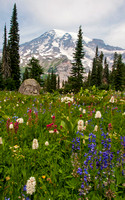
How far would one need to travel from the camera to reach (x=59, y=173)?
2.00m

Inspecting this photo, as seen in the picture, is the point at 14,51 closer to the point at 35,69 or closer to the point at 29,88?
the point at 35,69

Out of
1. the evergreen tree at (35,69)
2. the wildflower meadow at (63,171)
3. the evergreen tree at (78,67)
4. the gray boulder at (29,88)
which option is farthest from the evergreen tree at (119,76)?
the wildflower meadow at (63,171)

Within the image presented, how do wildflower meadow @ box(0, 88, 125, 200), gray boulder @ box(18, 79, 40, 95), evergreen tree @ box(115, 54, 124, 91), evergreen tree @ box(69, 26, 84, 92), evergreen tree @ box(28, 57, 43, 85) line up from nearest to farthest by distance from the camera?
1. wildflower meadow @ box(0, 88, 125, 200)
2. gray boulder @ box(18, 79, 40, 95)
3. evergreen tree @ box(115, 54, 124, 91)
4. evergreen tree @ box(69, 26, 84, 92)
5. evergreen tree @ box(28, 57, 43, 85)

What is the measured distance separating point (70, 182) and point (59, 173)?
289mm

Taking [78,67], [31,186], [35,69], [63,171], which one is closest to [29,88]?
[63,171]

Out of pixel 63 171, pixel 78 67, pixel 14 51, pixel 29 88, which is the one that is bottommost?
pixel 63 171

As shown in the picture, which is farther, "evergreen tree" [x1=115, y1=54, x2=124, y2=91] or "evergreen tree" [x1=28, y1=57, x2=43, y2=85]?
"evergreen tree" [x1=28, y1=57, x2=43, y2=85]

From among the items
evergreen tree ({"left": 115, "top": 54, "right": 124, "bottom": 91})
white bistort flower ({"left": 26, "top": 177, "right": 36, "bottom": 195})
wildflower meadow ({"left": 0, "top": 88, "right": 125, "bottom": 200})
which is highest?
evergreen tree ({"left": 115, "top": 54, "right": 124, "bottom": 91})

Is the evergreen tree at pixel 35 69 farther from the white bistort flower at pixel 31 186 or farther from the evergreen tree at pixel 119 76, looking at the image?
the white bistort flower at pixel 31 186

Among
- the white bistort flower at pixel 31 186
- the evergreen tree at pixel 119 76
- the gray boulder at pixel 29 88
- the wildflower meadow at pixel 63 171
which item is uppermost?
the evergreen tree at pixel 119 76

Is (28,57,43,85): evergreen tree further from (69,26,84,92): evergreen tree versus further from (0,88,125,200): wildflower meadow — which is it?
(0,88,125,200): wildflower meadow

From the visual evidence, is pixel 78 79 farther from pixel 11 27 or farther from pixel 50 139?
pixel 50 139

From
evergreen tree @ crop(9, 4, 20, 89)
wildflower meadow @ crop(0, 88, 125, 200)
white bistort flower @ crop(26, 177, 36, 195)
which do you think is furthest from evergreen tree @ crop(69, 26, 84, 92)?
white bistort flower @ crop(26, 177, 36, 195)

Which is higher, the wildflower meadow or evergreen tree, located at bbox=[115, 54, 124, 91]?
evergreen tree, located at bbox=[115, 54, 124, 91]
